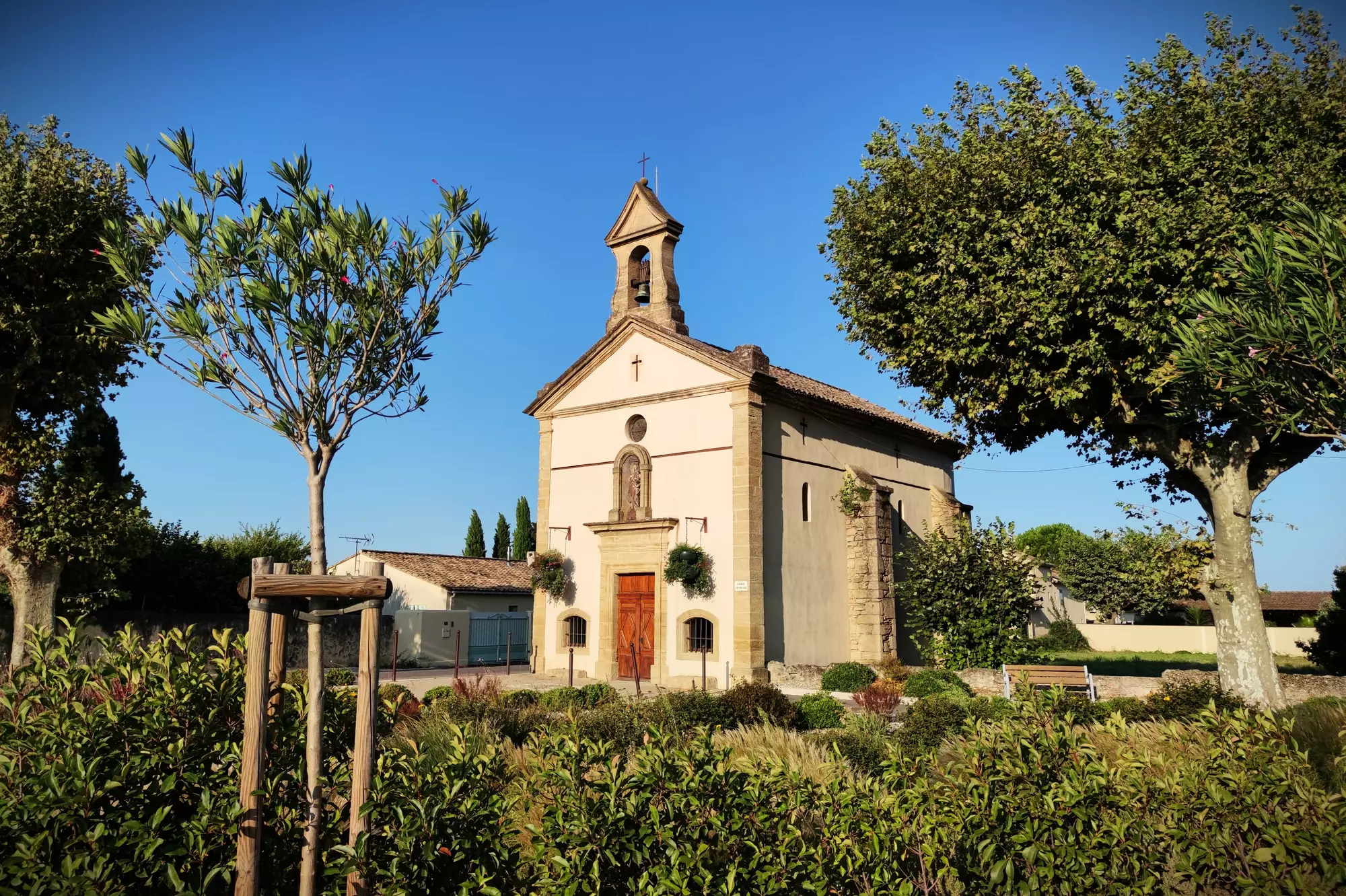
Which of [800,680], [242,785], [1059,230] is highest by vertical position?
[1059,230]

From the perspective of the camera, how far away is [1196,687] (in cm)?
1526

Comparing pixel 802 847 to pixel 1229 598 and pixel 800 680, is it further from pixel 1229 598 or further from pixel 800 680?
pixel 800 680

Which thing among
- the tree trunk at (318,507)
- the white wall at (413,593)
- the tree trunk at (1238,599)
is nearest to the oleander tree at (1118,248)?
the tree trunk at (1238,599)

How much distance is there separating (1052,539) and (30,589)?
207ft

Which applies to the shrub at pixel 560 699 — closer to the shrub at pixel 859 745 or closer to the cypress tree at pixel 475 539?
the shrub at pixel 859 745

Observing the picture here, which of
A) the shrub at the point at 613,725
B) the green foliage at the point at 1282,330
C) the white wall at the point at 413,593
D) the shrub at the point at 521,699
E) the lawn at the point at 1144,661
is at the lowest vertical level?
the lawn at the point at 1144,661

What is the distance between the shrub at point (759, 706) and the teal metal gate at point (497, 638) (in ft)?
62.5

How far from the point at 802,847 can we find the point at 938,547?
61.6 feet

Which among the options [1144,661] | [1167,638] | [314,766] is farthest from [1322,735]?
[1167,638]

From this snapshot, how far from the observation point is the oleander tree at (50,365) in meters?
17.4

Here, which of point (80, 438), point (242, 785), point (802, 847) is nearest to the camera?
point (242, 785)

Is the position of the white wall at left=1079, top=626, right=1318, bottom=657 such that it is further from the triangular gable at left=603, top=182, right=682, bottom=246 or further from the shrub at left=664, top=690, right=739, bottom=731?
the shrub at left=664, top=690, right=739, bottom=731

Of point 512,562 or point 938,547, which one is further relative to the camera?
point 512,562

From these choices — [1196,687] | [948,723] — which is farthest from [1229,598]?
[948,723]
